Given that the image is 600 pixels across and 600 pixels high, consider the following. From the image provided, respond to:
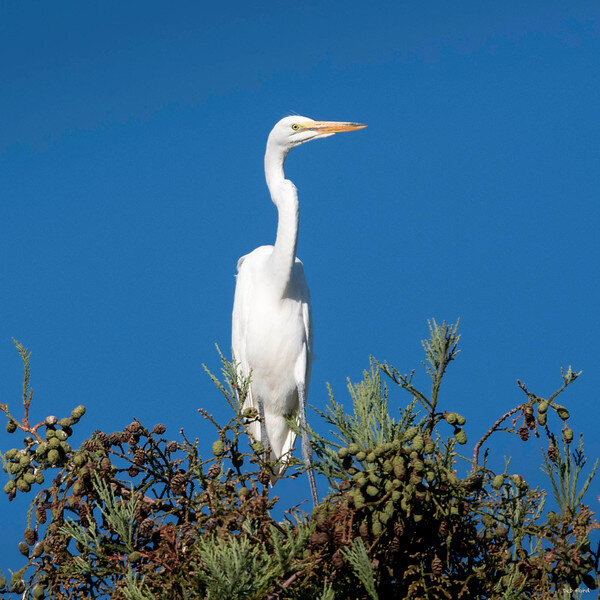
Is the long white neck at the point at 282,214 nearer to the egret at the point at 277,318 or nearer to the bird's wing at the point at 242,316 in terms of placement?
the egret at the point at 277,318

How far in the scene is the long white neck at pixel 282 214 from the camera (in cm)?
601

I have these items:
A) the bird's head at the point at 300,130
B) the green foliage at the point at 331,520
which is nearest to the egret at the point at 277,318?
the bird's head at the point at 300,130

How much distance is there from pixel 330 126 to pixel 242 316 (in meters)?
1.72

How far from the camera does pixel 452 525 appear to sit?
8.42 ft

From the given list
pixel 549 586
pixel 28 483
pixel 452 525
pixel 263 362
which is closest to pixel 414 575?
pixel 452 525

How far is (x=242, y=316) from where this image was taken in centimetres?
662

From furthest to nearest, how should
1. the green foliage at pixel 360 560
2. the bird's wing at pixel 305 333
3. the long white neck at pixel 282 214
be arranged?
the bird's wing at pixel 305 333 → the long white neck at pixel 282 214 → the green foliage at pixel 360 560

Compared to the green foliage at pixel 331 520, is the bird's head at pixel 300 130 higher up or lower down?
higher up

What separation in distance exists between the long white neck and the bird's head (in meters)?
0.06

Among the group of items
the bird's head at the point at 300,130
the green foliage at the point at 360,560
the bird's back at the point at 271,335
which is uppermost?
the bird's head at the point at 300,130

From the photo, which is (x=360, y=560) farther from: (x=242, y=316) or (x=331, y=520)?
(x=242, y=316)

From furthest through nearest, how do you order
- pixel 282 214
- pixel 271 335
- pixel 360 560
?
pixel 271 335 → pixel 282 214 → pixel 360 560

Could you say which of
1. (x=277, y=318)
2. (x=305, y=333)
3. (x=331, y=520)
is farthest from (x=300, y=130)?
(x=331, y=520)

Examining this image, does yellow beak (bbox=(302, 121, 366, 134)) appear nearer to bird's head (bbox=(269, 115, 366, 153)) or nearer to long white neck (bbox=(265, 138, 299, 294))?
bird's head (bbox=(269, 115, 366, 153))
